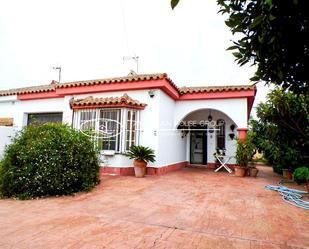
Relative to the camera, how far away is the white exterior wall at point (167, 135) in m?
8.97

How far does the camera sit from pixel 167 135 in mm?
9758

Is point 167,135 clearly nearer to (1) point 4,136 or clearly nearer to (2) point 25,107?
(1) point 4,136

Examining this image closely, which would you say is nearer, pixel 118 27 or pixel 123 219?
pixel 123 219

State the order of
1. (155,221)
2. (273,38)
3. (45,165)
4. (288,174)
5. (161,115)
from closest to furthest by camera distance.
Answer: (273,38)
(155,221)
(45,165)
(161,115)
(288,174)

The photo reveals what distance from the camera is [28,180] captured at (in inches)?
215

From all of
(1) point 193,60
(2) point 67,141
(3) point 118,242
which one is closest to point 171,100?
(1) point 193,60

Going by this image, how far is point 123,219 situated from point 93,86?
23.0ft

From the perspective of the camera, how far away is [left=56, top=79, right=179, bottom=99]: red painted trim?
340 inches

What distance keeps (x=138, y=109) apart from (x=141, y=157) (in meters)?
2.03

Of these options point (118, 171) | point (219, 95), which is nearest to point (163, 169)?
point (118, 171)

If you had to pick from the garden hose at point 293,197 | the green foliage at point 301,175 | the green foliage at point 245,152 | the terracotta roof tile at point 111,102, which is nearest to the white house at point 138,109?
the terracotta roof tile at point 111,102

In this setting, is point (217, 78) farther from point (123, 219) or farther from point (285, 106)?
point (123, 219)

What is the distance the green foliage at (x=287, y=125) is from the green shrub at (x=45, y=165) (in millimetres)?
5398

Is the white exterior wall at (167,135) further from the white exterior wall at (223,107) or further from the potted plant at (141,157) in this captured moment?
the potted plant at (141,157)
